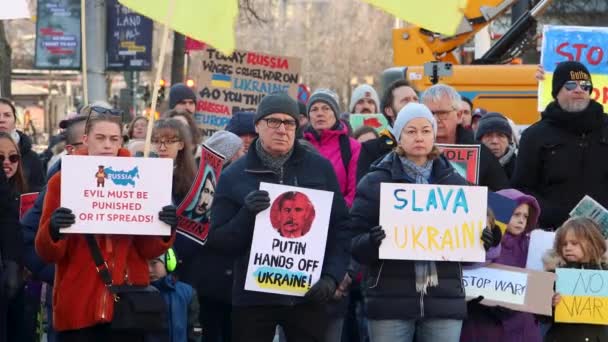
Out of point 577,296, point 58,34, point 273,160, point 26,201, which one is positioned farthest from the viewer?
point 58,34

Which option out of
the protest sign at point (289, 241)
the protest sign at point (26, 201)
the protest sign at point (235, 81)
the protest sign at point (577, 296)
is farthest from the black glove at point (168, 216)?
the protest sign at point (235, 81)

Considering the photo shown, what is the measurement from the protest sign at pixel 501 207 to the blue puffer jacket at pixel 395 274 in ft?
2.49

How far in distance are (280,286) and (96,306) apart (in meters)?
0.98

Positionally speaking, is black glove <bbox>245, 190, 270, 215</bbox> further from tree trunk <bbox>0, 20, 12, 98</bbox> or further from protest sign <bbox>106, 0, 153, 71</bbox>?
protest sign <bbox>106, 0, 153, 71</bbox>

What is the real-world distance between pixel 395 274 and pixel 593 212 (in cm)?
197

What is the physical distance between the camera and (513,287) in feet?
24.5

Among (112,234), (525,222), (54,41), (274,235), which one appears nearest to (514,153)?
(525,222)

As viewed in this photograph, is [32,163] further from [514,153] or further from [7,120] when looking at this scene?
[514,153]

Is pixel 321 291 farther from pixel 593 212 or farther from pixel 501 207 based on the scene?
pixel 593 212

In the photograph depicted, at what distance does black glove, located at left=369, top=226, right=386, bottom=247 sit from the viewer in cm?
670

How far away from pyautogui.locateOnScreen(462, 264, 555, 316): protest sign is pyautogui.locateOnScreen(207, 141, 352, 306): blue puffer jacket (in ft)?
2.75

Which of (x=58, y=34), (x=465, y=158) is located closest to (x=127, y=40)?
(x=58, y=34)

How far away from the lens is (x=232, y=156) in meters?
8.89

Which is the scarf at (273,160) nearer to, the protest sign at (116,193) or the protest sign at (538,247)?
the protest sign at (116,193)
